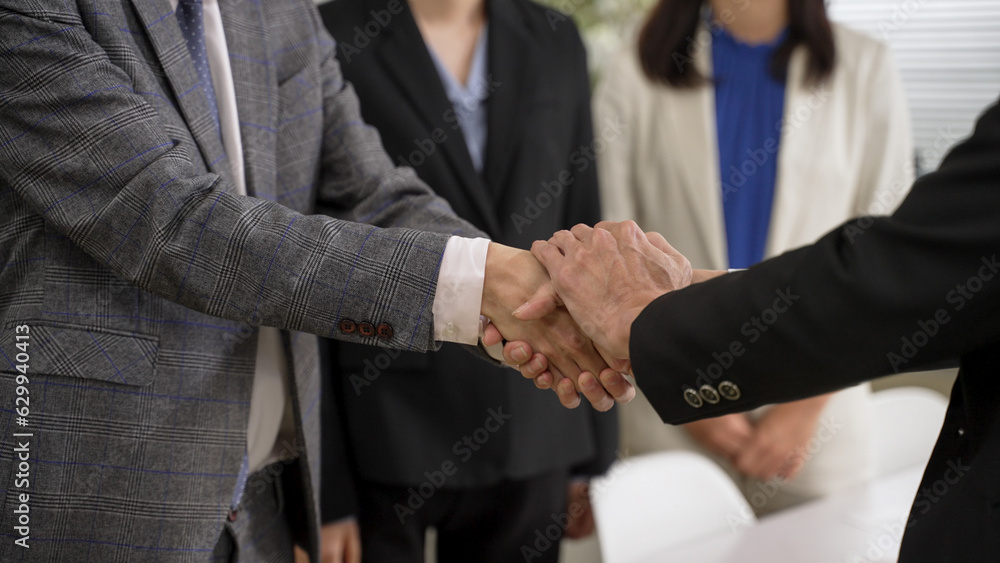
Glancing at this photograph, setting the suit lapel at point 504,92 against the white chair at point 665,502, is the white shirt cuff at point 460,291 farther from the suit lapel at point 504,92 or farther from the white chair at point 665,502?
the white chair at point 665,502

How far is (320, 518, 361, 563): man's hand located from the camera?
142 centimetres

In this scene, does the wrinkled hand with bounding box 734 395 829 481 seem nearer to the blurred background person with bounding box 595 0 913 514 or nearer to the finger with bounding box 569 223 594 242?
the blurred background person with bounding box 595 0 913 514

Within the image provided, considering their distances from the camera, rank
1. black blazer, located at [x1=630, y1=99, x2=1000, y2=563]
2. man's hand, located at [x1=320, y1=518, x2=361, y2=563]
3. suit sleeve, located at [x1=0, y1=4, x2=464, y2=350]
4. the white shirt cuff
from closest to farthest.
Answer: black blazer, located at [x1=630, y1=99, x2=1000, y2=563], suit sleeve, located at [x1=0, y1=4, x2=464, y2=350], the white shirt cuff, man's hand, located at [x1=320, y1=518, x2=361, y2=563]

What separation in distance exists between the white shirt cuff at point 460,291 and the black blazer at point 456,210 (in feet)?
1.20

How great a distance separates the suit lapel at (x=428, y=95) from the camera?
1.47 metres

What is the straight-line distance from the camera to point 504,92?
5.10ft

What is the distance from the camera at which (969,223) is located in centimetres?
78

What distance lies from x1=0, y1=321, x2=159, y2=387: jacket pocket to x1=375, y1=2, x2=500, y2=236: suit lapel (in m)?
0.69

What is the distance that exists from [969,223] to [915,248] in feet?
0.17

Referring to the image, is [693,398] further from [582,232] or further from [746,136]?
[746,136]

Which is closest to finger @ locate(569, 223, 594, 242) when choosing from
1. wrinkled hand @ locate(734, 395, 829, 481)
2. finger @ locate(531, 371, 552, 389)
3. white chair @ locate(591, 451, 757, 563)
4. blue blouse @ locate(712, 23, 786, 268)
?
finger @ locate(531, 371, 552, 389)

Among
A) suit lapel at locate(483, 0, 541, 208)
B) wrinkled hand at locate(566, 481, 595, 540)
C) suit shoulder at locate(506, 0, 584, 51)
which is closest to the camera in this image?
suit lapel at locate(483, 0, 541, 208)

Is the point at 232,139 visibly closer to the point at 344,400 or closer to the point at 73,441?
the point at 73,441

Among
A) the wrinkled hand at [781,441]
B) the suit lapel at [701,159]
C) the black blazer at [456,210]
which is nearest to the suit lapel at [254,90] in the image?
the black blazer at [456,210]
